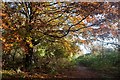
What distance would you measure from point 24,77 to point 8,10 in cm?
83

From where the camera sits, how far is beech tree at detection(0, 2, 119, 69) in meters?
2.88

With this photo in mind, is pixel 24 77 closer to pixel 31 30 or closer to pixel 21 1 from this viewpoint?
pixel 31 30

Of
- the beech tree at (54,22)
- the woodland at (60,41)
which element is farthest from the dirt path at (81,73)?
the beech tree at (54,22)

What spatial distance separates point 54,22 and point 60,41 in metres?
0.28

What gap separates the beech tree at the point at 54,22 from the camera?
288cm

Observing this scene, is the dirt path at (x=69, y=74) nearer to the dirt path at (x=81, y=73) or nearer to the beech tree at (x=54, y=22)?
the dirt path at (x=81, y=73)

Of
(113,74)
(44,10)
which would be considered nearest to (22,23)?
(44,10)

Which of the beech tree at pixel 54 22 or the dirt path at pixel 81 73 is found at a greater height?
the beech tree at pixel 54 22

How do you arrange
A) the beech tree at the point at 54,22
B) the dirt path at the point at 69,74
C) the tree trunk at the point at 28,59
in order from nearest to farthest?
the beech tree at the point at 54,22, the dirt path at the point at 69,74, the tree trunk at the point at 28,59

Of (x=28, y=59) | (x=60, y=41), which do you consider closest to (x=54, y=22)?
(x=60, y=41)

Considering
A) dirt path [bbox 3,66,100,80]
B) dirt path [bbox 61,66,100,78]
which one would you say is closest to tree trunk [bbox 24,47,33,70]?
dirt path [bbox 3,66,100,80]

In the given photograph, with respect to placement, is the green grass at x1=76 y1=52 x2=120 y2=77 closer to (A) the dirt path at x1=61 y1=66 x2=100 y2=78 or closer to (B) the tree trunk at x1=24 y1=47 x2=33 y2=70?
(A) the dirt path at x1=61 y1=66 x2=100 y2=78

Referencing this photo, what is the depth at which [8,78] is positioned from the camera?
9.91 feet

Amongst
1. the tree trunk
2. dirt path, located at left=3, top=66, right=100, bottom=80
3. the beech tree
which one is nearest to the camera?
the beech tree
